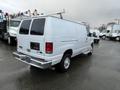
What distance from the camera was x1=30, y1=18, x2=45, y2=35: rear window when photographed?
4.90 m

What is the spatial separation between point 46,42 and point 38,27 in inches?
29.0

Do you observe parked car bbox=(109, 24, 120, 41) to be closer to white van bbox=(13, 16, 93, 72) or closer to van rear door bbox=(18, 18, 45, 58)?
white van bbox=(13, 16, 93, 72)

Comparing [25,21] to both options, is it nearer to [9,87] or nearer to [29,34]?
[29,34]

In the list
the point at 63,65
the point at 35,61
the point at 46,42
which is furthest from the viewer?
the point at 63,65

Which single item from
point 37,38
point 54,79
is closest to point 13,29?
point 37,38

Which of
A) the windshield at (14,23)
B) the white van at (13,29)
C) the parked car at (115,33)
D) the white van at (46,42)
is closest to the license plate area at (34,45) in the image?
the white van at (46,42)

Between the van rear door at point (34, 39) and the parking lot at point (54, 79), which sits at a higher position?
the van rear door at point (34, 39)

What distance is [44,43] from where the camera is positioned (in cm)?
479

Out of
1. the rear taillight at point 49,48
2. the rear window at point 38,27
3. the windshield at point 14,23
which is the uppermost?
the windshield at point 14,23

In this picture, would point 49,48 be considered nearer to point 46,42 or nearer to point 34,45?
point 46,42

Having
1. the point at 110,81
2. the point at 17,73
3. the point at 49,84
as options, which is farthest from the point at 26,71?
the point at 110,81

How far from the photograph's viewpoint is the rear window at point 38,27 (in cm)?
490

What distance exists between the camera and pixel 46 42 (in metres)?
4.75

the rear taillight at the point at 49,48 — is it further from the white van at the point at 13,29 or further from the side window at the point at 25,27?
the white van at the point at 13,29
